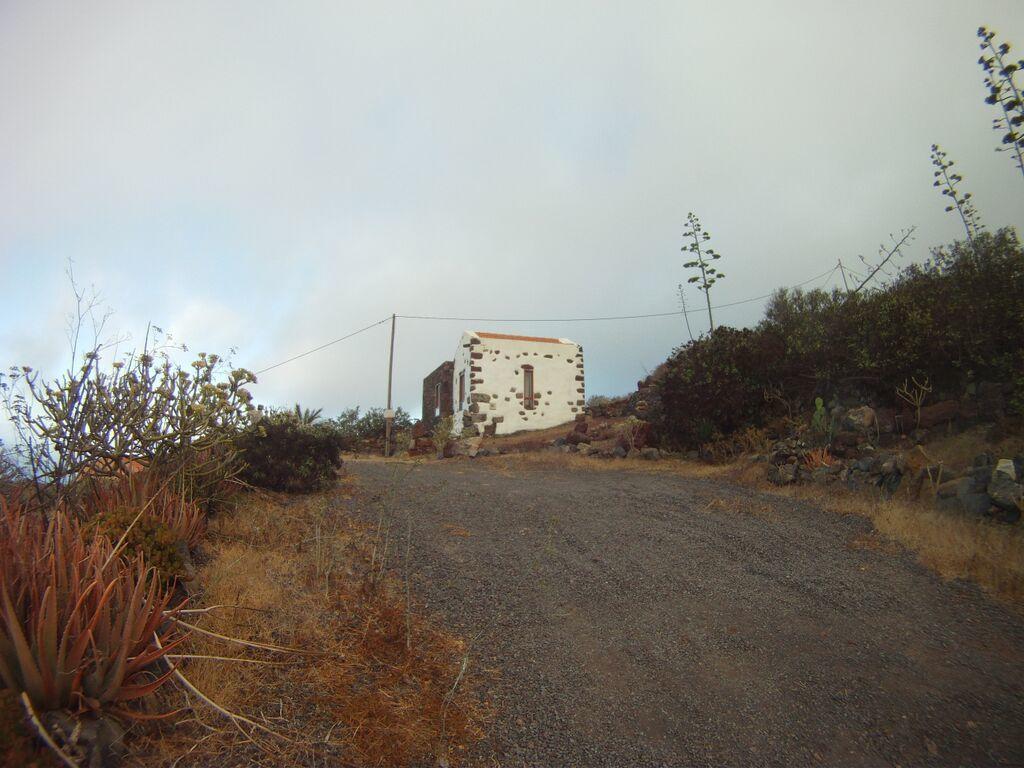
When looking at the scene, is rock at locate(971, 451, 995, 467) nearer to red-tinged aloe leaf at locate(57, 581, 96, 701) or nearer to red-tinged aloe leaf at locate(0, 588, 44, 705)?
red-tinged aloe leaf at locate(57, 581, 96, 701)

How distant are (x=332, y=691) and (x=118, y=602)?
1261 mm

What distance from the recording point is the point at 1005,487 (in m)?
6.20

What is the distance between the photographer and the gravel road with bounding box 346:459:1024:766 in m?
3.14

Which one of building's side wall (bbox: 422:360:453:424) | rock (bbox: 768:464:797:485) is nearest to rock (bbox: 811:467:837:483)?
rock (bbox: 768:464:797:485)

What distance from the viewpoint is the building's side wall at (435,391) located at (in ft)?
80.5

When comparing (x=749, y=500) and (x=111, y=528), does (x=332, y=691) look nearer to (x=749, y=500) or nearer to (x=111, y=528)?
(x=111, y=528)

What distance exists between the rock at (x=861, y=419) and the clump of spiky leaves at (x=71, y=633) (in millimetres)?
10369

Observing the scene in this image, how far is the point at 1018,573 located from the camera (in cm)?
495

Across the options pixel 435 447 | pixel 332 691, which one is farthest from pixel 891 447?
pixel 435 447

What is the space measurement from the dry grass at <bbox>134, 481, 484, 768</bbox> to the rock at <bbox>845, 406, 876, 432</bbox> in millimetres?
8579

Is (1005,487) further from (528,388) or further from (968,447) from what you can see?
(528,388)

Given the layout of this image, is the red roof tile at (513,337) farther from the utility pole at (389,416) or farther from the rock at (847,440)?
the rock at (847,440)

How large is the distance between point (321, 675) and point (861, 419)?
32.1 ft

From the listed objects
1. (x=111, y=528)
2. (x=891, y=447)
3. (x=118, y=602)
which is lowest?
(x=118, y=602)
